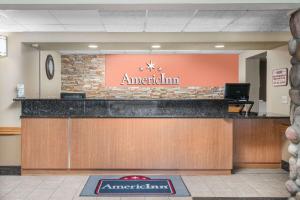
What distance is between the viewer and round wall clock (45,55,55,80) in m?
8.26

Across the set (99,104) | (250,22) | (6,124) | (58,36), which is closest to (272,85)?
(250,22)

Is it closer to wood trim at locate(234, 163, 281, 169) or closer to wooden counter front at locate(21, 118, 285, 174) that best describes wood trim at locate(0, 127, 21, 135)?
wooden counter front at locate(21, 118, 285, 174)

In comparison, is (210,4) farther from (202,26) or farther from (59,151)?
(59,151)

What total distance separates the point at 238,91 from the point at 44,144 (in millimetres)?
4218

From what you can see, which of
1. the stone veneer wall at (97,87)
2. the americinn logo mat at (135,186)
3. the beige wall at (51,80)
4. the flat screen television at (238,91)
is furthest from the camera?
the stone veneer wall at (97,87)

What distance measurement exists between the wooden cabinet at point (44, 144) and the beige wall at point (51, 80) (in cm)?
251

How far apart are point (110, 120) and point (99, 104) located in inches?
12.8

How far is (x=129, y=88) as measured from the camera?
31.9 feet

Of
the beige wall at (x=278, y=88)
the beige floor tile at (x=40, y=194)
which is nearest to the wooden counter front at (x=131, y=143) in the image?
the beige floor tile at (x=40, y=194)

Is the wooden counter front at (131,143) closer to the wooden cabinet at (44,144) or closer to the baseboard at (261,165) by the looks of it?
the wooden cabinet at (44,144)

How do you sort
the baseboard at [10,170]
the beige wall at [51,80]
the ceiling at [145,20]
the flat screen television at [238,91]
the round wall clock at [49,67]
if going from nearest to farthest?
the ceiling at [145,20] < the baseboard at [10,170] < the flat screen television at [238,91] < the beige wall at [51,80] < the round wall clock at [49,67]

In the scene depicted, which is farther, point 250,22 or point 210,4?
point 250,22

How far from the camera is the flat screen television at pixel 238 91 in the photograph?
7320 mm

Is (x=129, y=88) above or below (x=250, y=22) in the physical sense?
below
